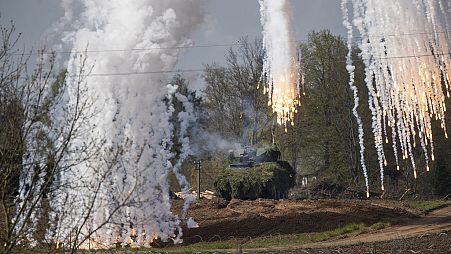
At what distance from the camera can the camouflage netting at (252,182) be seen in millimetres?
36281

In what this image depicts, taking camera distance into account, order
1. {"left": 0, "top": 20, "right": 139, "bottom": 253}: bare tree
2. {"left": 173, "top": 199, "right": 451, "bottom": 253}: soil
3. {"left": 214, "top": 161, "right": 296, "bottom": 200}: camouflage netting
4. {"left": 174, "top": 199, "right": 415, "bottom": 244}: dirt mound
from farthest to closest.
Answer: {"left": 214, "top": 161, "right": 296, "bottom": 200}: camouflage netting
{"left": 174, "top": 199, "right": 415, "bottom": 244}: dirt mound
{"left": 173, "top": 199, "right": 451, "bottom": 253}: soil
{"left": 0, "top": 20, "right": 139, "bottom": 253}: bare tree

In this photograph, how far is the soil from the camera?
18375mm

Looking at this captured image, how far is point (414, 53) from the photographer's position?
91.4ft

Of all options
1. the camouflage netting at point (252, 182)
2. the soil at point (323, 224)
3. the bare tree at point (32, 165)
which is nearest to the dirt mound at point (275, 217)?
the soil at point (323, 224)

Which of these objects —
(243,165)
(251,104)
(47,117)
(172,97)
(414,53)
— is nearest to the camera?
(47,117)

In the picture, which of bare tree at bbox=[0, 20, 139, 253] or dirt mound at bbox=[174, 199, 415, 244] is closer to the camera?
bare tree at bbox=[0, 20, 139, 253]

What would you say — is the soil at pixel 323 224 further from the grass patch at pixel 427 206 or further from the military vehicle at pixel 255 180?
the military vehicle at pixel 255 180

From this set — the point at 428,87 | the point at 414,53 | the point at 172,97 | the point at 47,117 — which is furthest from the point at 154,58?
the point at 428,87

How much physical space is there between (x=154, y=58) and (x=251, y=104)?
27878 millimetres

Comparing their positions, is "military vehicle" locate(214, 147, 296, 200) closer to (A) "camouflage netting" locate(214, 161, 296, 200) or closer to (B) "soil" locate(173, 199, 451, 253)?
(A) "camouflage netting" locate(214, 161, 296, 200)

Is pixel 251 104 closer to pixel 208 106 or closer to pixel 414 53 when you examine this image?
pixel 208 106

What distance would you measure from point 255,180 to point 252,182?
234 mm

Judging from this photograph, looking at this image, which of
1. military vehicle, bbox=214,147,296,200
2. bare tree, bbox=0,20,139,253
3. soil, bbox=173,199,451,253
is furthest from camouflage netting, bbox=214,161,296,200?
bare tree, bbox=0,20,139,253

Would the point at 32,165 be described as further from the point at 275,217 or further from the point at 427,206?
the point at 427,206
